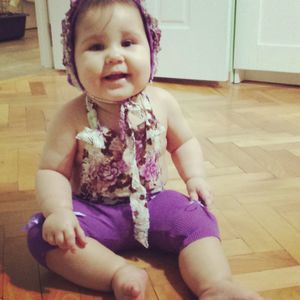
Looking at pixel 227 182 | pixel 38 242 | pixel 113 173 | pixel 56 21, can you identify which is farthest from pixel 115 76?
pixel 56 21

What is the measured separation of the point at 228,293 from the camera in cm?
60

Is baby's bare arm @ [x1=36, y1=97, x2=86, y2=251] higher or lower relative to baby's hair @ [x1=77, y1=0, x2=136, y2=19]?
lower

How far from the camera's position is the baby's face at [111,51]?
69cm

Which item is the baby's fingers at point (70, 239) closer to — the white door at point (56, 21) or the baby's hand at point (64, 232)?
the baby's hand at point (64, 232)

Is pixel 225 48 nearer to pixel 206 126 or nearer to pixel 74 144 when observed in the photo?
pixel 206 126

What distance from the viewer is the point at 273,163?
1.14m

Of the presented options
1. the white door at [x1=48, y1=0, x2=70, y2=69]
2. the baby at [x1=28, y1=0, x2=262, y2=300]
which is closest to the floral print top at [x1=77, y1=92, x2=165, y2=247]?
the baby at [x1=28, y1=0, x2=262, y2=300]

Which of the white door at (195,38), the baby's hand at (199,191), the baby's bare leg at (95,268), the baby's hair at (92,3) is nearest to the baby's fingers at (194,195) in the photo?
the baby's hand at (199,191)

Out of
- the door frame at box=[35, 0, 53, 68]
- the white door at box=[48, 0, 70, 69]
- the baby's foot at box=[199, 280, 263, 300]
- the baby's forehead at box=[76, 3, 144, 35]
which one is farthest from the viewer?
the door frame at box=[35, 0, 53, 68]

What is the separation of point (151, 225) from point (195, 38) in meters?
1.29

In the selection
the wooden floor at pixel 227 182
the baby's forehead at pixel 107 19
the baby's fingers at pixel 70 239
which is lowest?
the wooden floor at pixel 227 182

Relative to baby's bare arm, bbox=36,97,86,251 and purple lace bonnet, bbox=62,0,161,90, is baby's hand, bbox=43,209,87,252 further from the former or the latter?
purple lace bonnet, bbox=62,0,161,90

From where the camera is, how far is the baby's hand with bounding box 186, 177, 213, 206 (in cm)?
76

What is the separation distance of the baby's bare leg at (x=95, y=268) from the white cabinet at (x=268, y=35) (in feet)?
4.52
